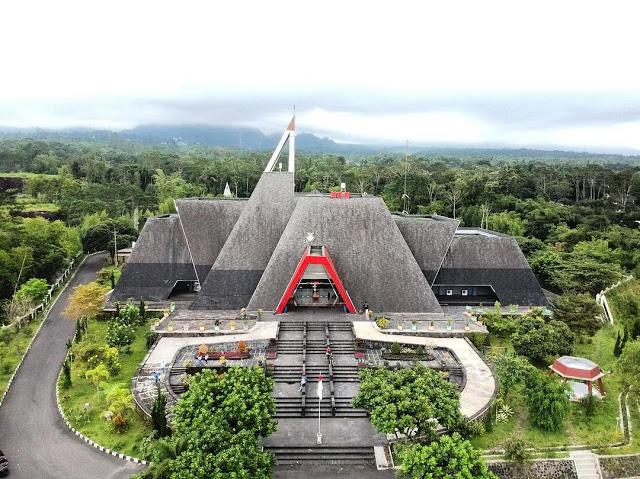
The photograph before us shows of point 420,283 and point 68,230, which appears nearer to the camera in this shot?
point 420,283

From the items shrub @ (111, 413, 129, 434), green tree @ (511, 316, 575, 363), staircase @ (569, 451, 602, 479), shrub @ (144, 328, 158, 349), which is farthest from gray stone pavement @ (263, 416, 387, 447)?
shrub @ (144, 328, 158, 349)

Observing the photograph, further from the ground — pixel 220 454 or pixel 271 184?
pixel 271 184

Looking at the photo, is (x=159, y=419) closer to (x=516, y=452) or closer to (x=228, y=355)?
(x=228, y=355)

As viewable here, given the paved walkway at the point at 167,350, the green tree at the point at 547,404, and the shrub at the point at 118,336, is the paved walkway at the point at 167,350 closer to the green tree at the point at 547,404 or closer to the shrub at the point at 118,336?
the shrub at the point at 118,336

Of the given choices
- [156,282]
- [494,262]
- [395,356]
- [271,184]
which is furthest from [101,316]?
[494,262]

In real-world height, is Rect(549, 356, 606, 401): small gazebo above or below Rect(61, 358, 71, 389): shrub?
above

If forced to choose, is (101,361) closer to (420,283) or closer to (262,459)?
(262,459)

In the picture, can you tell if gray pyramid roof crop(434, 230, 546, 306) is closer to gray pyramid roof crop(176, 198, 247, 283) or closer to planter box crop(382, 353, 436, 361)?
planter box crop(382, 353, 436, 361)
